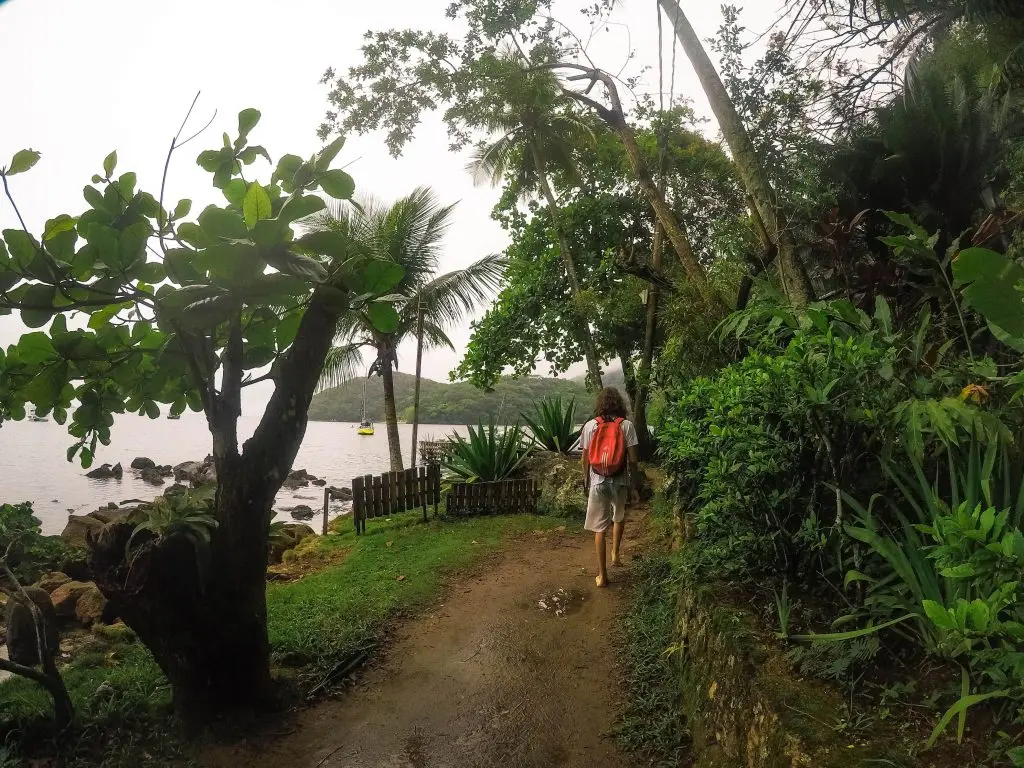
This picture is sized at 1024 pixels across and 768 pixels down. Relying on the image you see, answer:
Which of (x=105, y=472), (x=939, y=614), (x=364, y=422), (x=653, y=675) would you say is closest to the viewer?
(x=939, y=614)

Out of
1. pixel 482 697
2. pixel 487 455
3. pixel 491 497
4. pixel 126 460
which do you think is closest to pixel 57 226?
pixel 482 697

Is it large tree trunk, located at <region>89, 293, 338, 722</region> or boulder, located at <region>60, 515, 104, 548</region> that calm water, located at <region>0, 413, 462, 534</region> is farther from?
large tree trunk, located at <region>89, 293, 338, 722</region>

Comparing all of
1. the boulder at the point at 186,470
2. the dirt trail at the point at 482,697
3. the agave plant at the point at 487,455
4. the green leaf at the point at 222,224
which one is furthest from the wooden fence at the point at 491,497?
the boulder at the point at 186,470

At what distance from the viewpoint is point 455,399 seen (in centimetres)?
1820

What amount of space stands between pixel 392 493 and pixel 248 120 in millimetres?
6487

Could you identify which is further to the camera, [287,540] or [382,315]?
[287,540]

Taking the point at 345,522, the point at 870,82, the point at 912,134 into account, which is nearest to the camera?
the point at 912,134

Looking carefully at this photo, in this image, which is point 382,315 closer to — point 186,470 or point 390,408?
point 390,408

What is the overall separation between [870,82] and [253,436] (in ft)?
23.0

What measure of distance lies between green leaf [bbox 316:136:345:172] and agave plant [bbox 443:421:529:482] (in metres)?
6.78

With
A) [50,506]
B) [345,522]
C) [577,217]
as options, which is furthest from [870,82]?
[50,506]

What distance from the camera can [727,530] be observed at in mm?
3240

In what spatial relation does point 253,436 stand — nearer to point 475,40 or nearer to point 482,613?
point 482,613

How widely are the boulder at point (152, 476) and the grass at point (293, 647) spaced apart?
12.2m
